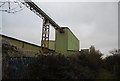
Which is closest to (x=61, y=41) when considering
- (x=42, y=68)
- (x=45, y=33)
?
Result: (x=45, y=33)

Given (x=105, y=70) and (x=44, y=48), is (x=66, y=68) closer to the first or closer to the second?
(x=105, y=70)

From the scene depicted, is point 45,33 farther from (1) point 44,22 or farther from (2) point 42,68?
(2) point 42,68

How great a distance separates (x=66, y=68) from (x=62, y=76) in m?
0.63

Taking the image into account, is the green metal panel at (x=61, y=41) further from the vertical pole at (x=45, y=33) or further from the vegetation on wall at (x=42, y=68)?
the vegetation on wall at (x=42, y=68)

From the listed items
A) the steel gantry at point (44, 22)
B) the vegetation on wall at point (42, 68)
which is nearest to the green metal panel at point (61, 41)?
the steel gantry at point (44, 22)

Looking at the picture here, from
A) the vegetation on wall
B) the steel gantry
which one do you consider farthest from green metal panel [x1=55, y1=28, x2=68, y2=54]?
the vegetation on wall

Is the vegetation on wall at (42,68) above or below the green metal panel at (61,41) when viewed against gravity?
below

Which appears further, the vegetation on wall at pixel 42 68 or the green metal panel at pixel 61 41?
the green metal panel at pixel 61 41

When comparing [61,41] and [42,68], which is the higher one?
[61,41]

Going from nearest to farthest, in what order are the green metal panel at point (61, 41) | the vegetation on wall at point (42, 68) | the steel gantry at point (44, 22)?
the vegetation on wall at point (42, 68) < the steel gantry at point (44, 22) < the green metal panel at point (61, 41)

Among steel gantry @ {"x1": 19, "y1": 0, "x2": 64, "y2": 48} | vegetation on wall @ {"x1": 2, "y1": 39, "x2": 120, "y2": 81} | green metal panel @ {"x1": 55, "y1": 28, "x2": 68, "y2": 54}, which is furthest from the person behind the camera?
green metal panel @ {"x1": 55, "y1": 28, "x2": 68, "y2": 54}

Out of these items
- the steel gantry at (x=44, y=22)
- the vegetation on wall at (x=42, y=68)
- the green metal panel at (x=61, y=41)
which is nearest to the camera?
the vegetation on wall at (x=42, y=68)

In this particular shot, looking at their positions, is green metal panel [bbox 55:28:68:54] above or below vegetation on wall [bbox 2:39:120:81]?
above

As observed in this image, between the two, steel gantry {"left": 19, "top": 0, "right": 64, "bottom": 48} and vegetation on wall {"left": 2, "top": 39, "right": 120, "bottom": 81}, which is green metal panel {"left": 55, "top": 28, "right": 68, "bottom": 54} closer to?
steel gantry {"left": 19, "top": 0, "right": 64, "bottom": 48}
